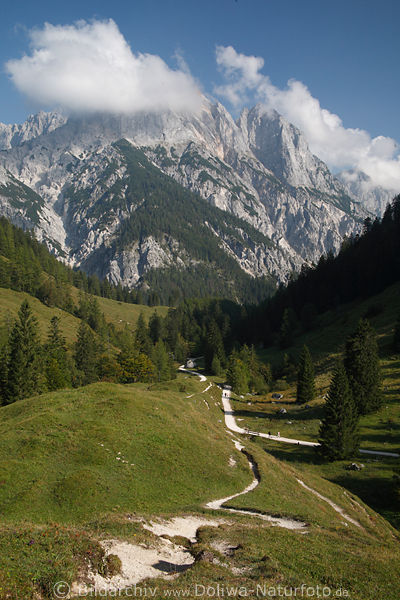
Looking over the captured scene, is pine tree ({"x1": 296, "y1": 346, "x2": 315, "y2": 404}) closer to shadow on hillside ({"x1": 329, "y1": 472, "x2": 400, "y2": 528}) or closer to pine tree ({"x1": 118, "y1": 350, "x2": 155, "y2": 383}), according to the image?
shadow on hillside ({"x1": 329, "y1": 472, "x2": 400, "y2": 528})

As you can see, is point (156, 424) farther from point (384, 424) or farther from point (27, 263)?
point (27, 263)

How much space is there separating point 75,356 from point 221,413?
4826 cm

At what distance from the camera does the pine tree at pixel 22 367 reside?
6688 cm

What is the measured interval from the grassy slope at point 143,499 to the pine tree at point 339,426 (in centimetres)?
556

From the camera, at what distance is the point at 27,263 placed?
153125 mm

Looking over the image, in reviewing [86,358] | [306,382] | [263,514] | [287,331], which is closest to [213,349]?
[287,331]

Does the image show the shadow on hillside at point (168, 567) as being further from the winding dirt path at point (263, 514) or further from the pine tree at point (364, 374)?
the pine tree at point (364, 374)

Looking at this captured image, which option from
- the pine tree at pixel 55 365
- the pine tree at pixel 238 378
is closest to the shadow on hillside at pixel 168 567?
the pine tree at pixel 55 365

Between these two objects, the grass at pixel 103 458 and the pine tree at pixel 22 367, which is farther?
the pine tree at pixel 22 367

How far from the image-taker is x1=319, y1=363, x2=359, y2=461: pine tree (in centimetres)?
4725

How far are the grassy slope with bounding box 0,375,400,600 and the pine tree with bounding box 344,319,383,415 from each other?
72.2ft

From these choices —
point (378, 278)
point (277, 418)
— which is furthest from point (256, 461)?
point (378, 278)

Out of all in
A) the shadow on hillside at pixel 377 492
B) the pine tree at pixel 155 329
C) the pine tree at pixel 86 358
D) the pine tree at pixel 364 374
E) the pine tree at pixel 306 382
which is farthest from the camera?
the pine tree at pixel 155 329

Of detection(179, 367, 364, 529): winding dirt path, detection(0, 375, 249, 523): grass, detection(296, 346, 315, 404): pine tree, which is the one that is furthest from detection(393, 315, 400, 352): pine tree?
detection(0, 375, 249, 523): grass
